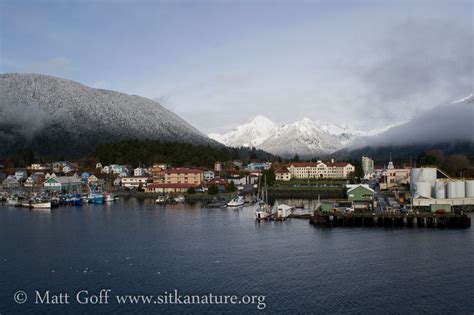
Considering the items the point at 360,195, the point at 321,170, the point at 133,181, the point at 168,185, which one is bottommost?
the point at 360,195

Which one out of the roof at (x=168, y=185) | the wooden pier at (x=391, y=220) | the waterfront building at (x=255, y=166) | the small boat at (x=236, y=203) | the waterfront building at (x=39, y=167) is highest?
the waterfront building at (x=39, y=167)

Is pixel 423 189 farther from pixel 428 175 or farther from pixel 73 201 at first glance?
pixel 73 201

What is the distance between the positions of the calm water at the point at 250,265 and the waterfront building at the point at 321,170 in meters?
29.5

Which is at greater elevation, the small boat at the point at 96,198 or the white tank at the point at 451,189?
the white tank at the point at 451,189

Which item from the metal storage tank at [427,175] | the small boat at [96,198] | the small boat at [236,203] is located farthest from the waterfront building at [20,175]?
the metal storage tank at [427,175]

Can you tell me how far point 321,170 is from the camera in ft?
167

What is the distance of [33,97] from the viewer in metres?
90.3

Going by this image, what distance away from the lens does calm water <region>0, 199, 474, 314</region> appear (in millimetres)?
10922

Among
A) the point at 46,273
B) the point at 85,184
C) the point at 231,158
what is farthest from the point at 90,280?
the point at 231,158

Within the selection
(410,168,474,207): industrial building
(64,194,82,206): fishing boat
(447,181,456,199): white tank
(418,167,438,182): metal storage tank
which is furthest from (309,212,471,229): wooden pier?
(64,194,82,206): fishing boat

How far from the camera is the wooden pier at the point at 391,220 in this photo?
20766 mm

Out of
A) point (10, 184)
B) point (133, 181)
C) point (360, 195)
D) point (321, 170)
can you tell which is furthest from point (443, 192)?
point (10, 184)

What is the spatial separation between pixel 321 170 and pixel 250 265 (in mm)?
37844

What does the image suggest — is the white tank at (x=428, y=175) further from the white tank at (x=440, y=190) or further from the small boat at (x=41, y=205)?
the small boat at (x=41, y=205)
